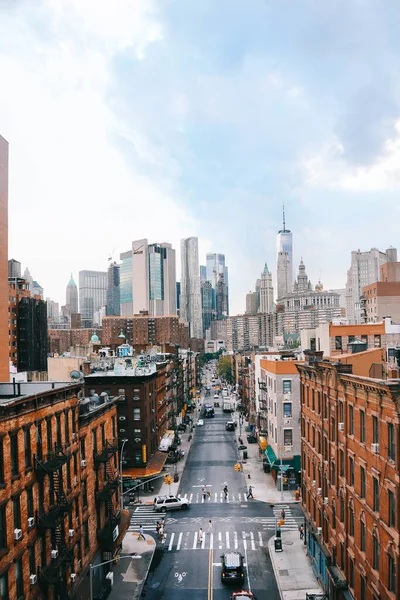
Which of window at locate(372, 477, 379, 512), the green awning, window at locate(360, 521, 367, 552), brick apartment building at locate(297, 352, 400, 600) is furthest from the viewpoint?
the green awning

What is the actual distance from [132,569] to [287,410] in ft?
92.3

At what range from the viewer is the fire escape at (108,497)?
3766cm

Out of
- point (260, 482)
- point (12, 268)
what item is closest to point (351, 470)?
point (260, 482)

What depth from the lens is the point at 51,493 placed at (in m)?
28.4

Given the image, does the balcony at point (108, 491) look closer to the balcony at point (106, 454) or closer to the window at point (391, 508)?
the balcony at point (106, 454)

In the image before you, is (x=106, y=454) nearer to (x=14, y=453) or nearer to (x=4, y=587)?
(x=14, y=453)

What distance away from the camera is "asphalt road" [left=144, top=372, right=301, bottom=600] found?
3719 cm

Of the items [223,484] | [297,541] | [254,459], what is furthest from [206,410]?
[297,541]

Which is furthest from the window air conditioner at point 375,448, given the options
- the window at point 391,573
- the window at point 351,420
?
the window at point 351,420

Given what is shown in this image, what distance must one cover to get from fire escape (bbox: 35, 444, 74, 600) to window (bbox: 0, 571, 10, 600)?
362cm

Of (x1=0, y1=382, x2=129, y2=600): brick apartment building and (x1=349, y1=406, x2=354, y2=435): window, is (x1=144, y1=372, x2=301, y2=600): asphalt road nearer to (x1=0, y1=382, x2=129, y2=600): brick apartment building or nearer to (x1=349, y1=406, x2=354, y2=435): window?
(x1=0, y1=382, x2=129, y2=600): brick apartment building

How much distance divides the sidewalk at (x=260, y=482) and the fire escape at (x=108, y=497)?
839 inches

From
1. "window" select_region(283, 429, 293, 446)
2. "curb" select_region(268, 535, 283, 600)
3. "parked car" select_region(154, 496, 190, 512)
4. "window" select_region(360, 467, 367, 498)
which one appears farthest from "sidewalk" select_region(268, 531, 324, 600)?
"window" select_region(283, 429, 293, 446)

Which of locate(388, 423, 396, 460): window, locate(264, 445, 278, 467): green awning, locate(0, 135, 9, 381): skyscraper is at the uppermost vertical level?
locate(0, 135, 9, 381): skyscraper
